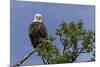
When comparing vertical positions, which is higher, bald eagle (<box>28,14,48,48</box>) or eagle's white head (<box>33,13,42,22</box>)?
eagle's white head (<box>33,13,42,22</box>)

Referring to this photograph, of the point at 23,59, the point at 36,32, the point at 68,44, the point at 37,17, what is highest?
the point at 37,17

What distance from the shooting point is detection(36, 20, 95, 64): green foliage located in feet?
6.43

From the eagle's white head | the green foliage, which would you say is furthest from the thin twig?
the eagle's white head

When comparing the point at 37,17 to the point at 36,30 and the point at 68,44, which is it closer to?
the point at 36,30

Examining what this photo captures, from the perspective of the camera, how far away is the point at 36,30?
1.95m

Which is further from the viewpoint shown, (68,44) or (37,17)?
(68,44)

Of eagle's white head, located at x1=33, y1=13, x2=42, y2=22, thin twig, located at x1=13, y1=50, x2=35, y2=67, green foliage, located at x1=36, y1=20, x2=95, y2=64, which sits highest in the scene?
eagle's white head, located at x1=33, y1=13, x2=42, y2=22

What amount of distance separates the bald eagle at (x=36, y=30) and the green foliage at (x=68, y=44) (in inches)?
1.6

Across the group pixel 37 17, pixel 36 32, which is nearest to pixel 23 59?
pixel 36 32

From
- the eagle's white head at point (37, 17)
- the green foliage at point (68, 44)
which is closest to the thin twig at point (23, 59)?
the green foliage at point (68, 44)

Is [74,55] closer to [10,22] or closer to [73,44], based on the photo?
[73,44]

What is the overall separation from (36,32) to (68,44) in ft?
1.06

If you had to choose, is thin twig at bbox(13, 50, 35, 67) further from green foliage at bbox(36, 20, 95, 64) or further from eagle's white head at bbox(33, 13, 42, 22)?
eagle's white head at bbox(33, 13, 42, 22)

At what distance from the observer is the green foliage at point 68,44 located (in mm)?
1959
